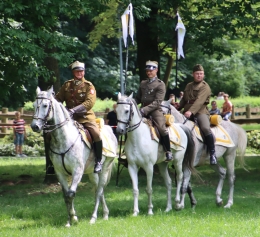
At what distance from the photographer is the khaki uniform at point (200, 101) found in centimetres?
1608

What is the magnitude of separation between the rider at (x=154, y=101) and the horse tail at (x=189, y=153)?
29.3 inches

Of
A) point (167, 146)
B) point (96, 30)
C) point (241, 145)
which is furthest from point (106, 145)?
point (96, 30)

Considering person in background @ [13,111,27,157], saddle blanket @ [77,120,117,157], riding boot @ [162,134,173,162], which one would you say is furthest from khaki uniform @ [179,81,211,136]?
person in background @ [13,111,27,157]

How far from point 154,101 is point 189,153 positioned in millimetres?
1650

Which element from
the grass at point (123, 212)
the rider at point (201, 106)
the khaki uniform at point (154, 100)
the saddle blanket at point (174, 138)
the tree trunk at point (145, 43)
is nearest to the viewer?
the grass at point (123, 212)

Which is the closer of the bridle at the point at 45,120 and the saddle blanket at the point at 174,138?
the bridle at the point at 45,120

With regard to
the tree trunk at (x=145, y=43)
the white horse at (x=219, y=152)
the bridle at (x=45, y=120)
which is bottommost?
the white horse at (x=219, y=152)

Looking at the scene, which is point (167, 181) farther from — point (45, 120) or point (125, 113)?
point (45, 120)

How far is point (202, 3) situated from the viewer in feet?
74.4

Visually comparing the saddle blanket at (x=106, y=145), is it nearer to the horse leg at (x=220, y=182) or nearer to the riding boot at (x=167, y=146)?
the riding boot at (x=167, y=146)

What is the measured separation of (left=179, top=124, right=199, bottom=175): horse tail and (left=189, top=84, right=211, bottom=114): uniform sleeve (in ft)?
1.56

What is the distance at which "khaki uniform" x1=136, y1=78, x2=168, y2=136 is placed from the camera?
15.2m

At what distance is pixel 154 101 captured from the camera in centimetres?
1534

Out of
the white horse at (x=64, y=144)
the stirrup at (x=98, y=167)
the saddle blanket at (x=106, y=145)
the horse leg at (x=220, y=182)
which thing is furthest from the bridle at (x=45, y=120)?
the horse leg at (x=220, y=182)
